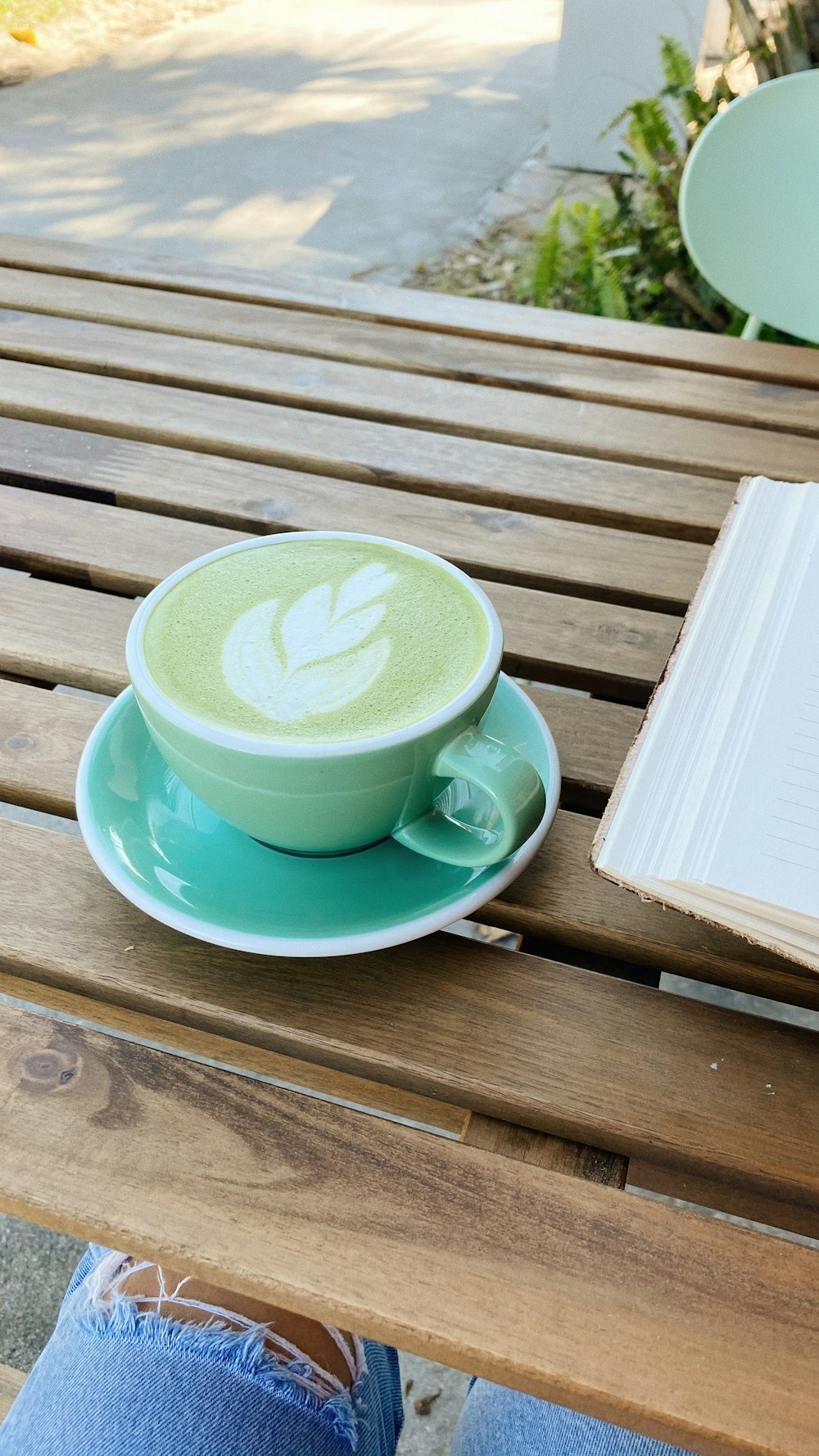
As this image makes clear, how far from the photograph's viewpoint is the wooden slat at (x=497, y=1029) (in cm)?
44

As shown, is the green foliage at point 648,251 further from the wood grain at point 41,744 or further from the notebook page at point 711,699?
the wood grain at point 41,744

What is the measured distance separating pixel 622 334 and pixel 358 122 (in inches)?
137

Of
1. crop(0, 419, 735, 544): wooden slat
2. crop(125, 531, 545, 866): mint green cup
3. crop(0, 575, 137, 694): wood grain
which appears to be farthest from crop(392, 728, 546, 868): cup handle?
crop(0, 419, 735, 544): wooden slat

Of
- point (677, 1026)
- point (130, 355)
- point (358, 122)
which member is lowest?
point (358, 122)

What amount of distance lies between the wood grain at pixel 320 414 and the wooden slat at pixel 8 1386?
0.65 metres

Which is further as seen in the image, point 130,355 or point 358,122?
point 358,122

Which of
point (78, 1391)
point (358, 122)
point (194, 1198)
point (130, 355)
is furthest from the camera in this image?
point (358, 122)

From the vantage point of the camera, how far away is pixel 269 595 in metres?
0.50

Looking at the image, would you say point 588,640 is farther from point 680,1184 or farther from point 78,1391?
point 78,1391

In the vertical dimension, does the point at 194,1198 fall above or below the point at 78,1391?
above

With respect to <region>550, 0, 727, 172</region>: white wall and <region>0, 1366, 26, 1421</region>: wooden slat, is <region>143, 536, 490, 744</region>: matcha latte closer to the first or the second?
<region>0, 1366, 26, 1421</region>: wooden slat

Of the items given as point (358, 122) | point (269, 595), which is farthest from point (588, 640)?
point (358, 122)

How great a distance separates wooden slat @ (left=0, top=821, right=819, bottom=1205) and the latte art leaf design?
0.38ft

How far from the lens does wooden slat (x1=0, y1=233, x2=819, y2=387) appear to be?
1021 mm
